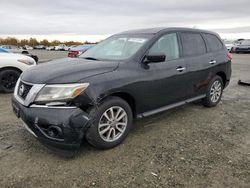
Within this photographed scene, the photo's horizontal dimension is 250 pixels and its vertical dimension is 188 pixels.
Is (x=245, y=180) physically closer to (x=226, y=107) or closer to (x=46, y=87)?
(x=46, y=87)

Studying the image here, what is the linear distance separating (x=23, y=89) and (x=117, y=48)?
171 cm

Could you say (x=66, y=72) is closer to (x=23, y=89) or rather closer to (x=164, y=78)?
(x=23, y=89)

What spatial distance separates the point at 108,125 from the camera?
3455 millimetres

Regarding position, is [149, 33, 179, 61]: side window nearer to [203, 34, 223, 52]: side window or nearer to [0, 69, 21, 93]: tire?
[203, 34, 223, 52]: side window

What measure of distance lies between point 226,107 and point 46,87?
159 inches

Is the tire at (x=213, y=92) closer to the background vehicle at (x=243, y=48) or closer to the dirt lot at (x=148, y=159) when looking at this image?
the dirt lot at (x=148, y=159)

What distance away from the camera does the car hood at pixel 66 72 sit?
3168 millimetres

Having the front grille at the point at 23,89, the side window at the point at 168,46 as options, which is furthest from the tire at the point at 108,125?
the side window at the point at 168,46

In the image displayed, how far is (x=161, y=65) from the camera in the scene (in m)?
4.08

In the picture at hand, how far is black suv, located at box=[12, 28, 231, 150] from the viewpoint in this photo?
3057mm

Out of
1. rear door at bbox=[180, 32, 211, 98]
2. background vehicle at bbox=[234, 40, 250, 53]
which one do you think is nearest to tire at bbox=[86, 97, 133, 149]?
rear door at bbox=[180, 32, 211, 98]

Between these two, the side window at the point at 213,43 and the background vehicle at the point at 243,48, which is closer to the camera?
the side window at the point at 213,43

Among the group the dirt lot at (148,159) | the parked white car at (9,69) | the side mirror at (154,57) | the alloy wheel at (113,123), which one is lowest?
the dirt lot at (148,159)

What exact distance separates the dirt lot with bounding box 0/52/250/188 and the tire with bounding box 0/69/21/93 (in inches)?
104
